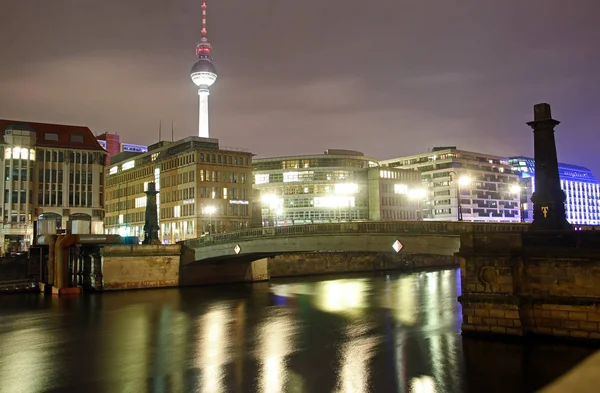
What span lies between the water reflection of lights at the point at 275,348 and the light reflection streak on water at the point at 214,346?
1.97 m

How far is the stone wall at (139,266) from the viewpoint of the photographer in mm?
60031

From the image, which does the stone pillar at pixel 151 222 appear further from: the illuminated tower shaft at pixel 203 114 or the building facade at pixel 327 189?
the illuminated tower shaft at pixel 203 114

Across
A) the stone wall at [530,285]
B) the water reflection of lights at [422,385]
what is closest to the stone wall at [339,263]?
the stone wall at [530,285]

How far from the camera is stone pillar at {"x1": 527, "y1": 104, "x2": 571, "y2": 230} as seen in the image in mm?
30672

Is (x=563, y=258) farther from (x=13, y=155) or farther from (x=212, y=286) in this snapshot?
(x=13, y=155)

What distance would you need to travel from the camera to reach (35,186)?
288 feet

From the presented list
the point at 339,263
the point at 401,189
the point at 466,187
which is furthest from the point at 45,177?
the point at 466,187

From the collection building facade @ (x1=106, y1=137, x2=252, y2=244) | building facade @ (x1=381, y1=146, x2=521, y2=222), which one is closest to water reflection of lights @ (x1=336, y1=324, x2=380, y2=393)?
building facade @ (x1=106, y1=137, x2=252, y2=244)

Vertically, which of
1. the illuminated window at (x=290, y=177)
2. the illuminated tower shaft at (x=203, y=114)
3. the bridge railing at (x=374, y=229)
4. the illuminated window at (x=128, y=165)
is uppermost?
the illuminated tower shaft at (x=203, y=114)

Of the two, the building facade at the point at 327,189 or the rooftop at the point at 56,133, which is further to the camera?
the building facade at the point at 327,189

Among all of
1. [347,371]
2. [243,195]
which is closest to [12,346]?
Answer: [347,371]

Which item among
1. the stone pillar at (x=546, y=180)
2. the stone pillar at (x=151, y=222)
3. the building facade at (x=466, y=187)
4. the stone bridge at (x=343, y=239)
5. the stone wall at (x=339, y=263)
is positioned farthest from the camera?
the building facade at (x=466, y=187)

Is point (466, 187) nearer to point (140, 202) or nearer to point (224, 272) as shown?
point (140, 202)

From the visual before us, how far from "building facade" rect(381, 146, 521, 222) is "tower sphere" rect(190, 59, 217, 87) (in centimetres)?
6773
